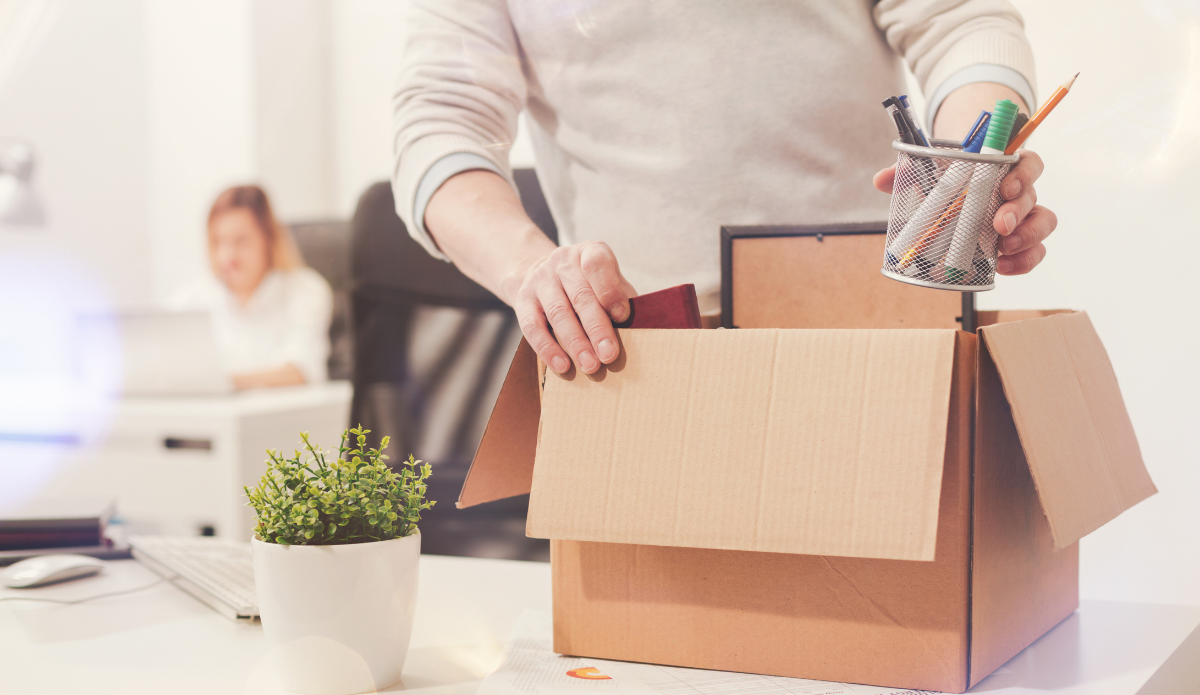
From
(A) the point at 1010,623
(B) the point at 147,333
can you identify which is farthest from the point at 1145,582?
(B) the point at 147,333

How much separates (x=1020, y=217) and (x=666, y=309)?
0.22 metres

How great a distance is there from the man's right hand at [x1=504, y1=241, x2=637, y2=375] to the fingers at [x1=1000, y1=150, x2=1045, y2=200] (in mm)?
233

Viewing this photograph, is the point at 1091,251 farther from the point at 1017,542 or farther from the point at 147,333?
the point at 147,333

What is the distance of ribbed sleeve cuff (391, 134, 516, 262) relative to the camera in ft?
2.79

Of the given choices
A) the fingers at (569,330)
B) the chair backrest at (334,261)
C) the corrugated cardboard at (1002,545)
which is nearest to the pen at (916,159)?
the corrugated cardboard at (1002,545)

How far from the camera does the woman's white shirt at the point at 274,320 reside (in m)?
2.54

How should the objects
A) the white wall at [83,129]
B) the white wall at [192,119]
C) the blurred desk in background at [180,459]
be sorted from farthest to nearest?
the white wall at [192,119] < the white wall at [83,129] < the blurred desk in background at [180,459]

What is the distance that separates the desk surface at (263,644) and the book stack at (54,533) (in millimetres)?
79

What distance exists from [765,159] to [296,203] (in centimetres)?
228

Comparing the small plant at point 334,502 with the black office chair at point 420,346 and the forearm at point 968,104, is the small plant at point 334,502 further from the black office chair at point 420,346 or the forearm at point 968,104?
the black office chair at point 420,346

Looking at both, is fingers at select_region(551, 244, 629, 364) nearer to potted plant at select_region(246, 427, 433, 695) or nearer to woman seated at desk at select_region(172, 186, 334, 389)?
potted plant at select_region(246, 427, 433, 695)

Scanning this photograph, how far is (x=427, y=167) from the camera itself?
0.85 metres

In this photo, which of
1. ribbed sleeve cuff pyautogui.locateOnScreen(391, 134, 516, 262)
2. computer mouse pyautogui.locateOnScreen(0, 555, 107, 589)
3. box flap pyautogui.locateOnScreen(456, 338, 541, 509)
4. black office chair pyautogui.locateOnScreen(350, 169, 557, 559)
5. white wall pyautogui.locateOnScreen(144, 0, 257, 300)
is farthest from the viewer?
white wall pyautogui.locateOnScreen(144, 0, 257, 300)

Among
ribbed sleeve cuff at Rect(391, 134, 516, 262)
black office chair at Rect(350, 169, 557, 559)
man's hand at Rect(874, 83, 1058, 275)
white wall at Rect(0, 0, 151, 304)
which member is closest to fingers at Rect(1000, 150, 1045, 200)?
man's hand at Rect(874, 83, 1058, 275)
